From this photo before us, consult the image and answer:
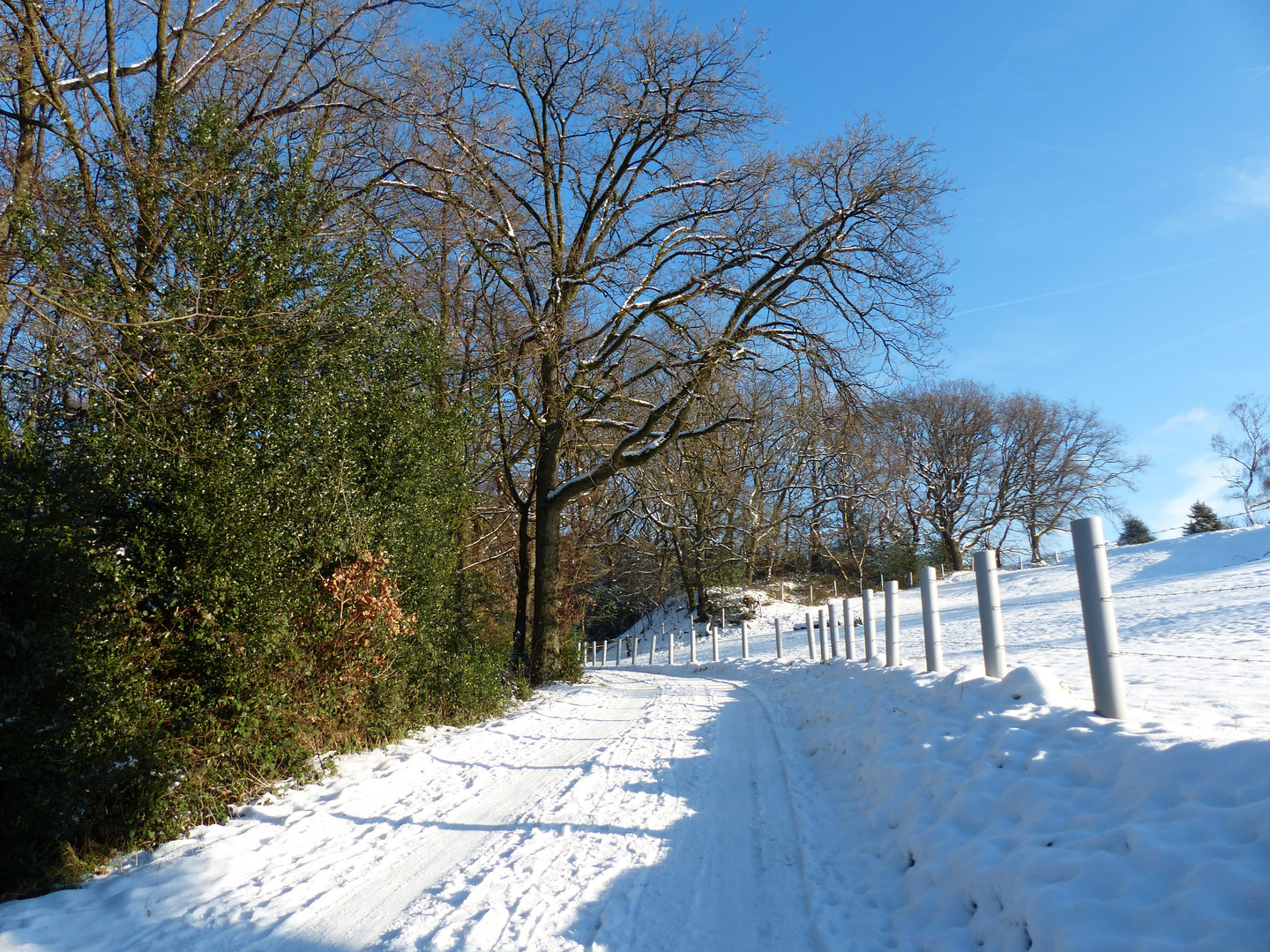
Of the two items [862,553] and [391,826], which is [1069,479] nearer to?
[862,553]

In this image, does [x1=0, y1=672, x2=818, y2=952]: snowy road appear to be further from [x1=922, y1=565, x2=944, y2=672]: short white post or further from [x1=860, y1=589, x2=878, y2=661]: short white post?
[x1=860, y1=589, x2=878, y2=661]: short white post

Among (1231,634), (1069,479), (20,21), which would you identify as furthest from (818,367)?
(1069,479)

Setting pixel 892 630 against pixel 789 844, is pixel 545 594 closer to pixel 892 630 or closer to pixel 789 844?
pixel 892 630

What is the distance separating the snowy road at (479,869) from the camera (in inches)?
148

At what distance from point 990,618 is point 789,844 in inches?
114

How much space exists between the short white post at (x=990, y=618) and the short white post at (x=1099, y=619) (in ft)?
4.73

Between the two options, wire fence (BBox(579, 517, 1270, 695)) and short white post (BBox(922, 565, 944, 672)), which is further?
short white post (BBox(922, 565, 944, 672))

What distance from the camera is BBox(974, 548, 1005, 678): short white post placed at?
6285 mm

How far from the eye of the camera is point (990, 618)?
6.38 m

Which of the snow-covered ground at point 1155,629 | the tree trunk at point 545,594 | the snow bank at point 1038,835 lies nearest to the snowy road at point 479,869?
the snow bank at point 1038,835

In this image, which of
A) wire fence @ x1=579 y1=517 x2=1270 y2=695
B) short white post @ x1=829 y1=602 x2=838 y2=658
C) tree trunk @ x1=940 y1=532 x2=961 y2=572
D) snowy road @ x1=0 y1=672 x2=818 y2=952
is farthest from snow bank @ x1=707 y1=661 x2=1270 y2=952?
tree trunk @ x1=940 y1=532 x2=961 y2=572

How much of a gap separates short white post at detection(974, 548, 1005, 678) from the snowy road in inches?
85.7

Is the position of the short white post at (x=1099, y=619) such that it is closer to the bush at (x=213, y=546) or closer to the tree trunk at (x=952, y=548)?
the bush at (x=213, y=546)

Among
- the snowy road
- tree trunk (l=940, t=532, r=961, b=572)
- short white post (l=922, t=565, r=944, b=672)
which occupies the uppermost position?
tree trunk (l=940, t=532, r=961, b=572)
